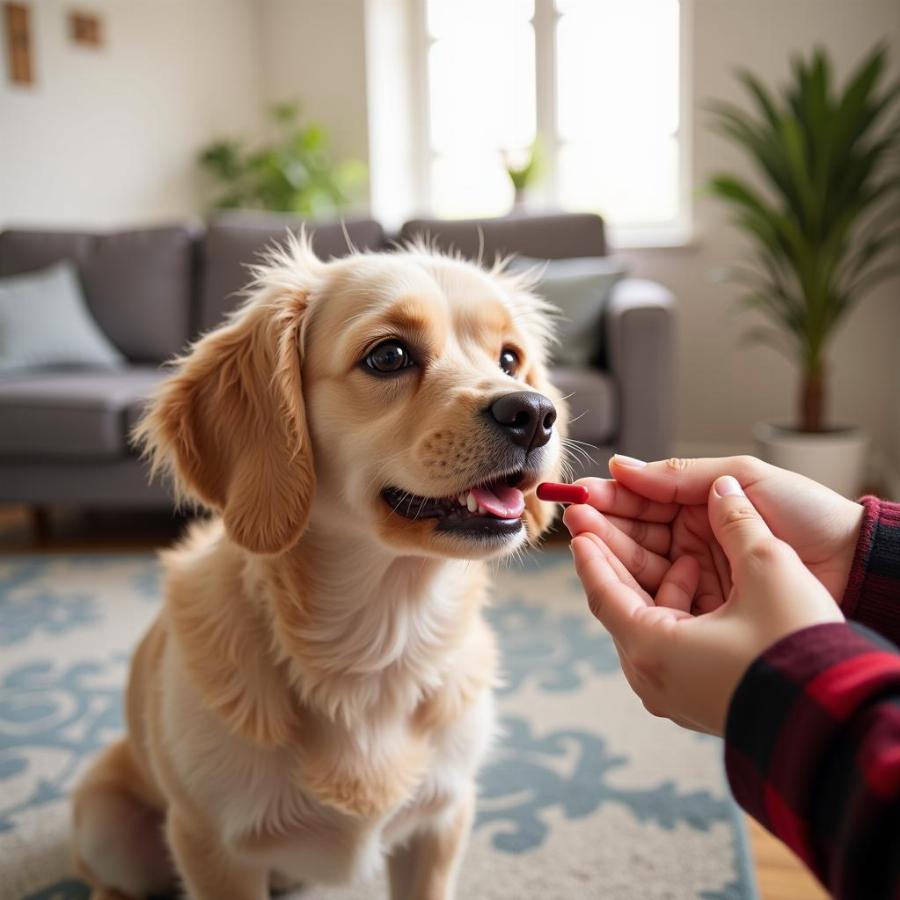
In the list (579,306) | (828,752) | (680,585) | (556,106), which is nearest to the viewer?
(828,752)

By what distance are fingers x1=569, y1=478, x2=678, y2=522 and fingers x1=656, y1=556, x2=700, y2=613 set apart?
0.23 ft

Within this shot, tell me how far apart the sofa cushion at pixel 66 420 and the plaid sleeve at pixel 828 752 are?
2.87 m

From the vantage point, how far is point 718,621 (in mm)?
693

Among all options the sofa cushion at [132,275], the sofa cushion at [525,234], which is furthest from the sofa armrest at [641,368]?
the sofa cushion at [132,275]

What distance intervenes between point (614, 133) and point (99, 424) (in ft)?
12.6

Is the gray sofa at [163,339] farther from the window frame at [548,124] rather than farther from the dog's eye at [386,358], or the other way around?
the dog's eye at [386,358]

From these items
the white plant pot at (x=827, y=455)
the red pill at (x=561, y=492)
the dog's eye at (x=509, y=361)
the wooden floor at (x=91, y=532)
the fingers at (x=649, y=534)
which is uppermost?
the dog's eye at (x=509, y=361)

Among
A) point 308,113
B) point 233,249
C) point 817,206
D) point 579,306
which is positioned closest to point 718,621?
point 579,306

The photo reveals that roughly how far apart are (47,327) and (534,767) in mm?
2997

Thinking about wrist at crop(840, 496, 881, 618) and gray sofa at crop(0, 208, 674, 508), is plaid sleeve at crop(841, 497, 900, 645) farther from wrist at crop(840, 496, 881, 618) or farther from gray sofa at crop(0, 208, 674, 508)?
gray sofa at crop(0, 208, 674, 508)

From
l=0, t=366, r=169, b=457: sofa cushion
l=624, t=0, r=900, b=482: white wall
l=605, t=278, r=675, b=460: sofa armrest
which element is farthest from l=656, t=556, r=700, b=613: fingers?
l=624, t=0, r=900, b=482: white wall

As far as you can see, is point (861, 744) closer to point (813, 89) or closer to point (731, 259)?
point (813, 89)

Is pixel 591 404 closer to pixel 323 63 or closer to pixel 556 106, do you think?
pixel 556 106

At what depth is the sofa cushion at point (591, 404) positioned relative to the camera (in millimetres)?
3062
